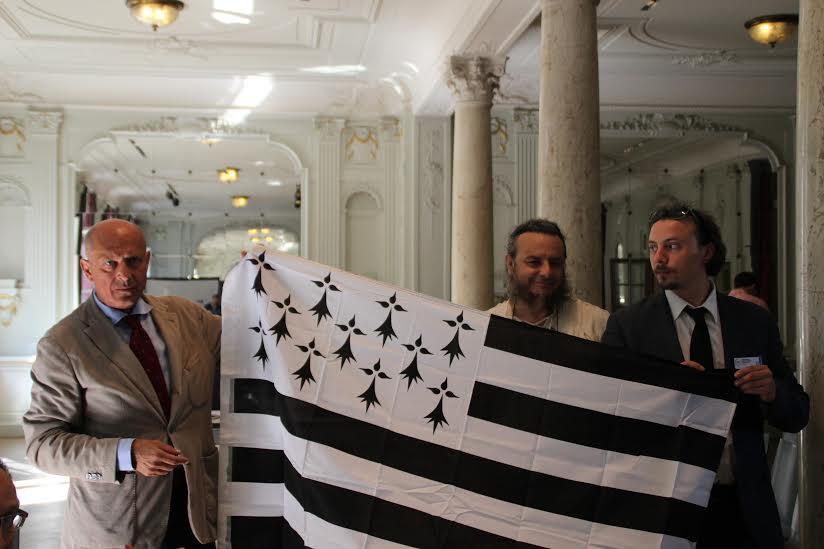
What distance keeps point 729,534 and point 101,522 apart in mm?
1808

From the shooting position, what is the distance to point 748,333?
2508 mm

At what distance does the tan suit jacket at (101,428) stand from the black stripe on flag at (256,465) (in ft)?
0.39

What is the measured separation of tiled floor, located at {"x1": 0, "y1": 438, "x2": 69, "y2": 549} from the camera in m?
5.99

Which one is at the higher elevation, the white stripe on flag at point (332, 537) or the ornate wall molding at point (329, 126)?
the ornate wall molding at point (329, 126)

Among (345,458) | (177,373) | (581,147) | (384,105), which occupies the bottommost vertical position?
(345,458)

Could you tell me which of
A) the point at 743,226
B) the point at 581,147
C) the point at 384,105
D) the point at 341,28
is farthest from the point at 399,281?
the point at 581,147

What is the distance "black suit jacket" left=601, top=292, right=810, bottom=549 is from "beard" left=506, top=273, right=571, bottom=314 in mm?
284

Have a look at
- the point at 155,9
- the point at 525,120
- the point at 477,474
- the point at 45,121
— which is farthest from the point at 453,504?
the point at 45,121

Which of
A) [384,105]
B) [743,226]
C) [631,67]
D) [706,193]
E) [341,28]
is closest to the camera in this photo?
[341,28]

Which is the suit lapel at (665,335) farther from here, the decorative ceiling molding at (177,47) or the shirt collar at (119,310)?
the decorative ceiling molding at (177,47)

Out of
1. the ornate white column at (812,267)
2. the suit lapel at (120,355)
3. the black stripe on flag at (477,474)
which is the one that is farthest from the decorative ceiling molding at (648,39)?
the suit lapel at (120,355)

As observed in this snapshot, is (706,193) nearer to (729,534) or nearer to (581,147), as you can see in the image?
(581,147)

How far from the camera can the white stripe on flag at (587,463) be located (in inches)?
96.0

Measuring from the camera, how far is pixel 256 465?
8.60 ft
